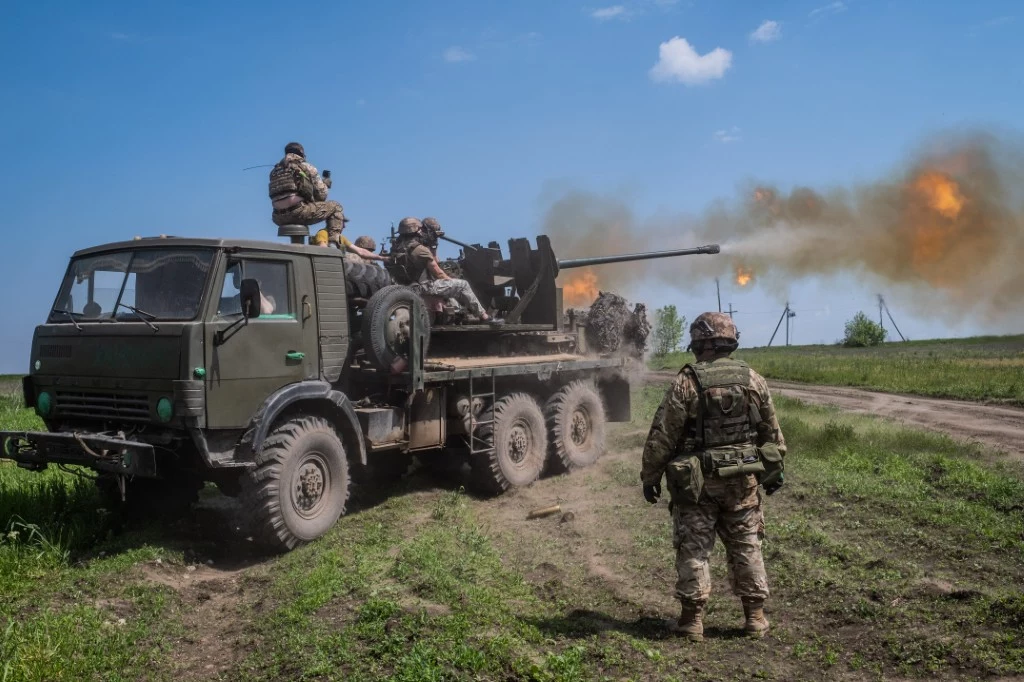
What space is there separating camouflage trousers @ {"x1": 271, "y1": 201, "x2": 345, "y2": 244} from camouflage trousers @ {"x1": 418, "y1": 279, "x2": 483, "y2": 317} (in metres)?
1.32

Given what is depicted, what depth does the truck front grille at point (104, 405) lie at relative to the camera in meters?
7.19

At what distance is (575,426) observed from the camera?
38.2ft

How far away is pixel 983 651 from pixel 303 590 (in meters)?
4.63

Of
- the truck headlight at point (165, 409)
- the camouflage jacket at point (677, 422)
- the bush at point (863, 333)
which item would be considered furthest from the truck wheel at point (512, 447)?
the bush at point (863, 333)

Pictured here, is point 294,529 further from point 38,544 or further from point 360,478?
point 360,478

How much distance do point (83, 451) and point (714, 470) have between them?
5266 mm

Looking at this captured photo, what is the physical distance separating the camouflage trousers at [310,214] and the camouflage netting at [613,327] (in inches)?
186

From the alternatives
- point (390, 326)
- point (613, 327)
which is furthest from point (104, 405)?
point (613, 327)

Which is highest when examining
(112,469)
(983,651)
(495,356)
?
(495,356)

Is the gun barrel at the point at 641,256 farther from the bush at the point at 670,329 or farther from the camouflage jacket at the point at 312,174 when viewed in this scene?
the bush at the point at 670,329

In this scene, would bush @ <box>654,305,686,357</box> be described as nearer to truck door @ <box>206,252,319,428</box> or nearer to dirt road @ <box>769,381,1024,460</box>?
dirt road @ <box>769,381,1024,460</box>

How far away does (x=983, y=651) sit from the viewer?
16.4 ft

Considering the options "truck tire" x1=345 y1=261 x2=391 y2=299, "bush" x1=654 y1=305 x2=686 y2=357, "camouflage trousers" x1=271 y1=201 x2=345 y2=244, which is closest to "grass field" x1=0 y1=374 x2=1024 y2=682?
"truck tire" x1=345 y1=261 x2=391 y2=299

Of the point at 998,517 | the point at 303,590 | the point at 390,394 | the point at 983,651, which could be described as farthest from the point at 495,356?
the point at 983,651
